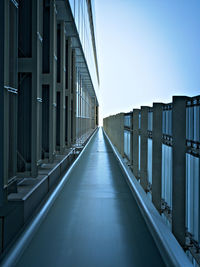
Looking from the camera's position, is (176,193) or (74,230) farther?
(74,230)

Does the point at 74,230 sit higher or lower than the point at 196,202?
lower

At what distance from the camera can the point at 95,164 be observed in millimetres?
9484

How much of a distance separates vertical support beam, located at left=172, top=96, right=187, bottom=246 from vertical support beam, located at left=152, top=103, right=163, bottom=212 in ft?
2.74

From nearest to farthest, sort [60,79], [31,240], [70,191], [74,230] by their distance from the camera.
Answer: [31,240], [74,230], [70,191], [60,79]

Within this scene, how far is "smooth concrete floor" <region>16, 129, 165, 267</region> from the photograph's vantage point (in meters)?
2.89

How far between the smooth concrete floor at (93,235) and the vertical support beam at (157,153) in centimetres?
39

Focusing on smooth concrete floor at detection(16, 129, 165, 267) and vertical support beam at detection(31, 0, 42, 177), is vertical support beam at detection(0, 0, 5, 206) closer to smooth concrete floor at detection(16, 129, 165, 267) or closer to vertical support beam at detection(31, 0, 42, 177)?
smooth concrete floor at detection(16, 129, 165, 267)

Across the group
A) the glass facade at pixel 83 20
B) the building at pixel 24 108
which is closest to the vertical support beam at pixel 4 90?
the building at pixel 24 108

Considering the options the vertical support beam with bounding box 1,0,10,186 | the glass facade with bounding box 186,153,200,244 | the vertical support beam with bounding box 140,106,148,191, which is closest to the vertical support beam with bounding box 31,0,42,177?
the vertical support beam with bounding box 1,0,10,186

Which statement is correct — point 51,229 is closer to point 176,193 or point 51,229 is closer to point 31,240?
point 31,240

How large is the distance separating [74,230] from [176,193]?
1440mm

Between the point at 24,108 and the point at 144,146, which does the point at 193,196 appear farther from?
the point at 24,108

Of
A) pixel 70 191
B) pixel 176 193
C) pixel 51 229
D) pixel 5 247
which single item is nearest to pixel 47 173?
pixel 70 191

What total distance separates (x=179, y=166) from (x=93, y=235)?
1.40 m
